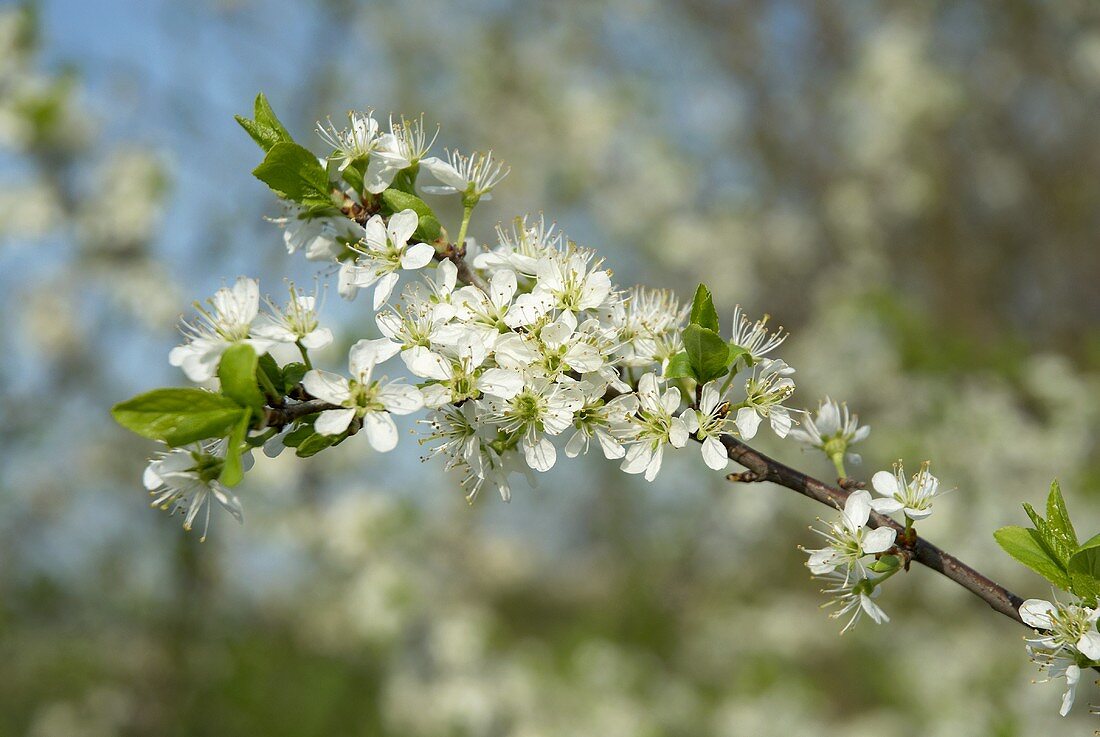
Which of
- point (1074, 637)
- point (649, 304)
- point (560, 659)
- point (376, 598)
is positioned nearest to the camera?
point (1074, 637)

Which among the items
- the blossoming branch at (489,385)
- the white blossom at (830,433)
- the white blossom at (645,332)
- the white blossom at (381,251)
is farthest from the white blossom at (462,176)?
the white blossom at (830,433)

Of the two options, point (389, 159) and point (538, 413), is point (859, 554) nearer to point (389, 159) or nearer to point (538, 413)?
point (538, 413)

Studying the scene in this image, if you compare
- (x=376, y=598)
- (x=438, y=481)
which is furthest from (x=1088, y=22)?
(x=376, y=598)

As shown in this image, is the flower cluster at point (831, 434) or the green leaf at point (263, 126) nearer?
the green leaf at point (263, 126)

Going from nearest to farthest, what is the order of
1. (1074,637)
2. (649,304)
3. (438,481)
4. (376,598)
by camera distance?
(1074,637), (649,304), (376,598), (438,481)

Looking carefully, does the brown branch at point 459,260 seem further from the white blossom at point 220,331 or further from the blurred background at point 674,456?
the blurred background at point 674,456

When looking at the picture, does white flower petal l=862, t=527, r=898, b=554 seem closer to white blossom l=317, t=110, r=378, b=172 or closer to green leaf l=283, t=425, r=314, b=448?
green leaf l=283, t=425, r=314, b=448

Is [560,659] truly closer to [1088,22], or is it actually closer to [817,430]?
[817,430]
